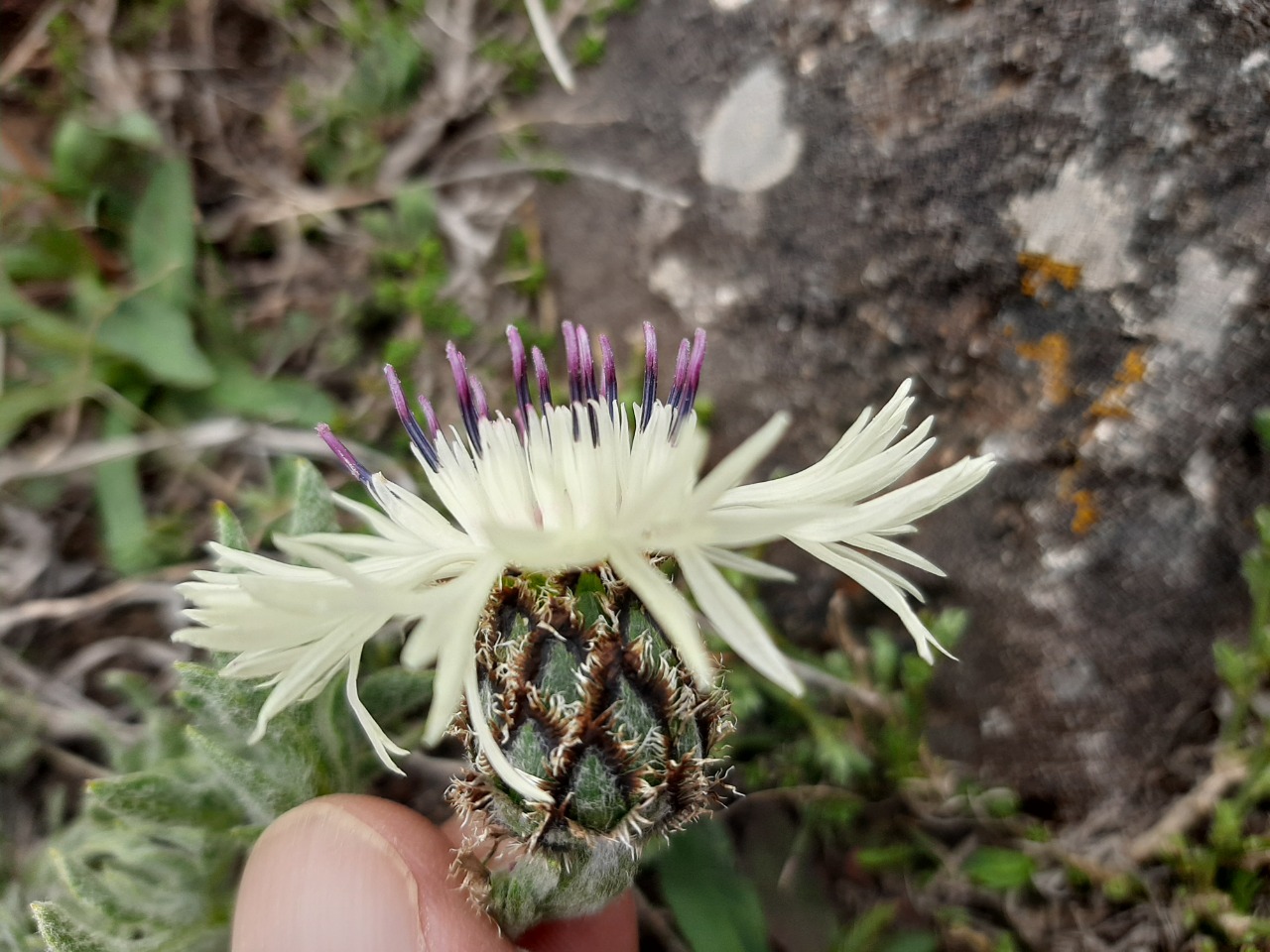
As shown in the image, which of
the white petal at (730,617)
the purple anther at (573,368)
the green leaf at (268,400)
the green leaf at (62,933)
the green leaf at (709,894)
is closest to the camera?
the white petal at (730,617)

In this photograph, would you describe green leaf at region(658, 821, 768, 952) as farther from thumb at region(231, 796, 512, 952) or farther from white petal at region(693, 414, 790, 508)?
white petal at region(693, 414, 790, 508)

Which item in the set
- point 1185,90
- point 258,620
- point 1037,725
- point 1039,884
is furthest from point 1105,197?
point 258,620

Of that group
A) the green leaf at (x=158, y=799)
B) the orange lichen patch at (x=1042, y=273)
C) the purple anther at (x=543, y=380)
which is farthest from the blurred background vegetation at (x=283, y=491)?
the orange lichen patch at (x=1042, y=273)

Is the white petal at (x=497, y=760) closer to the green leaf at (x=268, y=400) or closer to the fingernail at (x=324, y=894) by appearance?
the fingernail at (x=324, y=894)

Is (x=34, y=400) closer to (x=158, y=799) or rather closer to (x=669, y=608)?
(x=158, y=799)

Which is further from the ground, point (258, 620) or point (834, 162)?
point (834, 162)

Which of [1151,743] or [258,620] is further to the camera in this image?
[1151,743]

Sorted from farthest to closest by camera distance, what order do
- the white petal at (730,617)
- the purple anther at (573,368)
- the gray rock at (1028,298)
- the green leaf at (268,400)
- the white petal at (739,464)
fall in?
the green leaf at (268,400), the gray rock at (1028,298), the purple anther at (573,368), the white petal at (730,617), the white petal at (739,464)

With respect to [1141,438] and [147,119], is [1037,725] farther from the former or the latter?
[147,119]
